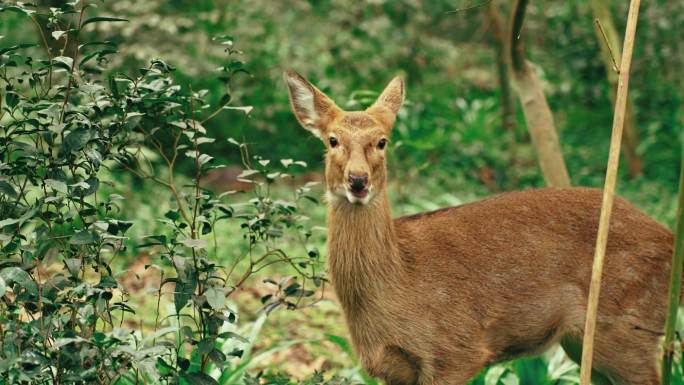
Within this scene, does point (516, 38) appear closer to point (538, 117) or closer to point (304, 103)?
point (538, 117)

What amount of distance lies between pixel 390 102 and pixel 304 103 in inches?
20.2

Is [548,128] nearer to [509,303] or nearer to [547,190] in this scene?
[547,190]

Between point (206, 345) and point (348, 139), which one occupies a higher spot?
point (348, 139)

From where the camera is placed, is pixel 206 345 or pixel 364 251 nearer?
pixel 206 345

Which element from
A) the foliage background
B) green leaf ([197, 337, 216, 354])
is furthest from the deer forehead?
the foliage background

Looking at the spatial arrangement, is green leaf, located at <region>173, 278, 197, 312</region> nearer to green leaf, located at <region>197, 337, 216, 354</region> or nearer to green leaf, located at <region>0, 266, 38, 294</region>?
green leaf, located at <region>197, 337, 216, 354</region>

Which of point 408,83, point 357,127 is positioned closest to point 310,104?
point 357,127

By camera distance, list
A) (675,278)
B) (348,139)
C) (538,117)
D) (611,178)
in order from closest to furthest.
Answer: (675,278) < (611,178) < (348,139) < (538,117)

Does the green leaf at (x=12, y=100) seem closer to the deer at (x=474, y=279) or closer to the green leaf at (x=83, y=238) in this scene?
the green leaf at (x=83, y=238)

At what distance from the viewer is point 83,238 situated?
3.55 meters

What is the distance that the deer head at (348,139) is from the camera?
169 inches

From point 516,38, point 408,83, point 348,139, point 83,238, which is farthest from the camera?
point 408,83

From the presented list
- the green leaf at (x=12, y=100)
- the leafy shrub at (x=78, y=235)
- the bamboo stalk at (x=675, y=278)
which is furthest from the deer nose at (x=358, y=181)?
the bamboo stalk at (x=675, y=278)

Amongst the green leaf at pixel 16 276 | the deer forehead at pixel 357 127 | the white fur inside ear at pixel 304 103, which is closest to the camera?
the green leaf at pixel 16 276
